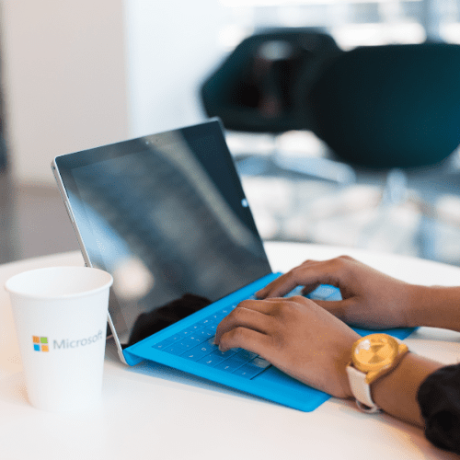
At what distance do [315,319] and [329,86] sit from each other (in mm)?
2437

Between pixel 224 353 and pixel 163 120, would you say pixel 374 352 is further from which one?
pixel 163 120

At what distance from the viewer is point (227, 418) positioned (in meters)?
0.54

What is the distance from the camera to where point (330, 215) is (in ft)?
11.0

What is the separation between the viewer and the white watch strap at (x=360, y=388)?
1.79ft

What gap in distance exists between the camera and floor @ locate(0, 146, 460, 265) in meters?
2.91

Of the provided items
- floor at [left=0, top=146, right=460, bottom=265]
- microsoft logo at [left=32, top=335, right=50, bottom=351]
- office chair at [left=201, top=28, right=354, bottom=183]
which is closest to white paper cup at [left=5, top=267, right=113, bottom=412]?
microsoft logo at [left=32, top=335, right=50, bottom=351]

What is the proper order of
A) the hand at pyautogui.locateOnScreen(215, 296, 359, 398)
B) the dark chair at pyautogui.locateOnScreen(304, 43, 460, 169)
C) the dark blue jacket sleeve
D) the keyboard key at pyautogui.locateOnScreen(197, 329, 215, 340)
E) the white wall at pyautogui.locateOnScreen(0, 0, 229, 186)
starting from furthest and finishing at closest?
the white wall at pyautogui.locateOnScreen(0, 0, 229, 186)
the dark chair at pyautogui.locateOnScreen(304, 43, 460, 169)
the keyboard key at pyautogui.locateOnScreen(197, 329, 215, 340)
the hand at pyautogui.locateOnScreen(215, 296, 359, 398)
the dark blue jacket sleeve

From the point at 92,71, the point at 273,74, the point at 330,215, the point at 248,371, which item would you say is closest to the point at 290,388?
the point at 248,371

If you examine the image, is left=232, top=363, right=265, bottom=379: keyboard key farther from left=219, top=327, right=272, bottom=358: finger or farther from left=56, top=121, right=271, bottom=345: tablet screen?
left=56, top=121, right=271, bottom=345: tablet screen

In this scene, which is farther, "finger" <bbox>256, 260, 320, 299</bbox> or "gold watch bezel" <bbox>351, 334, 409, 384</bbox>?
"finger" <bbox>256, 260, 320, 299</bbox>

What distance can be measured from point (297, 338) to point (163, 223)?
0.27 meters

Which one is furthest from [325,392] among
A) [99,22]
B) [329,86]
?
[99,22]

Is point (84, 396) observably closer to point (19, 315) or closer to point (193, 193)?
point (19, 315)

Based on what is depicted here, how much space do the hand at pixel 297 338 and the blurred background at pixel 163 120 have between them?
225 centimetres
